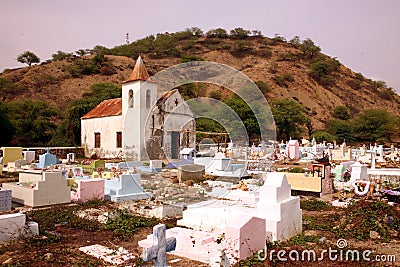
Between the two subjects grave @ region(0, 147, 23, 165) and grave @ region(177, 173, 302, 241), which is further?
grave @ region(0, 147, 23, 165)

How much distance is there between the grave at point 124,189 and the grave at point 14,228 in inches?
170

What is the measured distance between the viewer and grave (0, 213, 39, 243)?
247 inches

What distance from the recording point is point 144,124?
2545cm

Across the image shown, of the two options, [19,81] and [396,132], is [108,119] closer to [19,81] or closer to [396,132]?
[19,81]

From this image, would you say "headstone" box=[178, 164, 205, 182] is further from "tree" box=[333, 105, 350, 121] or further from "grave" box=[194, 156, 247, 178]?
"tree" box=[333, 105, 350, 121]

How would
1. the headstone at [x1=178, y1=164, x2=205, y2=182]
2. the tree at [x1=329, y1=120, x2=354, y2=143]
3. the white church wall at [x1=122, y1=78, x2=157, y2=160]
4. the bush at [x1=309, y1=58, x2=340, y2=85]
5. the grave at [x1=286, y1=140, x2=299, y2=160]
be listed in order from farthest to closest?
1. the bush at [x1=309, y1=58, x2=340, y2=85]
2. the tree at [x1=329, y1=120, x2=354, y2=143]
3. the grave at [x1=286, y1=140, x2=299, y2=160]
4. the white church wall at [x1=122, y1=78, x2=157, y2=160]
5. the headstone at [x1=178, y1=164, x2=205, y2=182]

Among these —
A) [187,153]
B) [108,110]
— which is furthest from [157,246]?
[108,110]

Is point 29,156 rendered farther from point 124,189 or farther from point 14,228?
point 14,228

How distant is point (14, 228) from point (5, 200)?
3302mm

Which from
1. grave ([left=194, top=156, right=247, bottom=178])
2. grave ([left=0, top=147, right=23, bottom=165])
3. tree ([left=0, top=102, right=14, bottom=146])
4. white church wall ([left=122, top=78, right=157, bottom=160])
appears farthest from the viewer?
tree ([left=0, top=102, right=14, bottom=146])

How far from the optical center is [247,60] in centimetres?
9262

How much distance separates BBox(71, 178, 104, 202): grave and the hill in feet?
128

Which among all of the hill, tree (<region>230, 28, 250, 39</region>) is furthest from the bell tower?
tree (<region>230, 28, 250, 39</region>)

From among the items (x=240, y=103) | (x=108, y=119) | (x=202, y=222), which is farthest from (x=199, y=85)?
(x=202, y=222)
